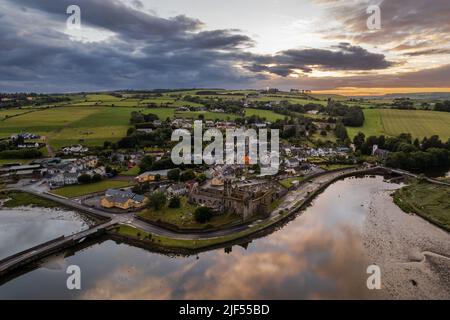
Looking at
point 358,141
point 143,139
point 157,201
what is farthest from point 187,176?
point 358,141

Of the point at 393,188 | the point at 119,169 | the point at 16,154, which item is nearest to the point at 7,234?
the point at 119,169

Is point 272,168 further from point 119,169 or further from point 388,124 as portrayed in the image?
point 388,124

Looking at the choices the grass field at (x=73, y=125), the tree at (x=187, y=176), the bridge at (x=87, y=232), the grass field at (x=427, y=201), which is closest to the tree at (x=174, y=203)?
the bridge at (x=87, y=232)

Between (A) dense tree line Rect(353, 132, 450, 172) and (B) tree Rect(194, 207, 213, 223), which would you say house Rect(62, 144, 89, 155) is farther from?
(A) dense tree line Rect(353, 132, 450, 172)

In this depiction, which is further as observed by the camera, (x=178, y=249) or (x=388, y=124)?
(x=388, y=124)

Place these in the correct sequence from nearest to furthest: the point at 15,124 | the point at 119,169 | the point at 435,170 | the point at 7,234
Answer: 1. the point at 7,234
2. the point at 119,169
3. the point at 435,170
4. the point at 15,124

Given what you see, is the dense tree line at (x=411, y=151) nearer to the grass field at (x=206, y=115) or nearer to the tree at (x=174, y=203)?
the grass field at (x=206, y=115)
